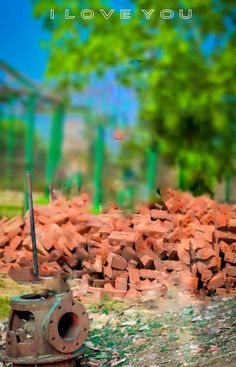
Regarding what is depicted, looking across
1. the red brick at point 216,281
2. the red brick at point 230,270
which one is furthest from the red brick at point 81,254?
the red brick at point 230,270

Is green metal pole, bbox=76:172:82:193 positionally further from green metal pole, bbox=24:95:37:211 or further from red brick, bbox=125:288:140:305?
red brick, bbox=125:288:140:305

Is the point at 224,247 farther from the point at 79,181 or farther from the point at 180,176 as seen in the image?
the point at 79,181

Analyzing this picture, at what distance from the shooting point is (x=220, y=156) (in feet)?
19.1

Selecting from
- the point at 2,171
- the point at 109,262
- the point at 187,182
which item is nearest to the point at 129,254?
the point at 109,262

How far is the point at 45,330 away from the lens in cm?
479

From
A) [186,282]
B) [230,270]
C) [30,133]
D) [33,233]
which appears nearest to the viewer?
[33,233]

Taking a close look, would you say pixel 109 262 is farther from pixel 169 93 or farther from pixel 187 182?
pixel 169 93

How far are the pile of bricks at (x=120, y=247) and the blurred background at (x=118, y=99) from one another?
0.12 meters

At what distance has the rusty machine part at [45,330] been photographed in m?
4.81

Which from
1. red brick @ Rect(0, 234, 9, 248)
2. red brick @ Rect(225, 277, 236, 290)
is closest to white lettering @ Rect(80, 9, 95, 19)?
red brick @ Rect(0, 234, 9, 248)

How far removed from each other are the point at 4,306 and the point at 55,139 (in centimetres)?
119

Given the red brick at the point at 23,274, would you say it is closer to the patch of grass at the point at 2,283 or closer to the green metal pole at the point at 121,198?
the patch of grass at the point at 2,283

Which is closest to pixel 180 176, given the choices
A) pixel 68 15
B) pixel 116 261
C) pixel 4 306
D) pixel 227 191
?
pixel 227 191

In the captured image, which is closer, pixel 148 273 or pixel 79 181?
pixel 79 181
